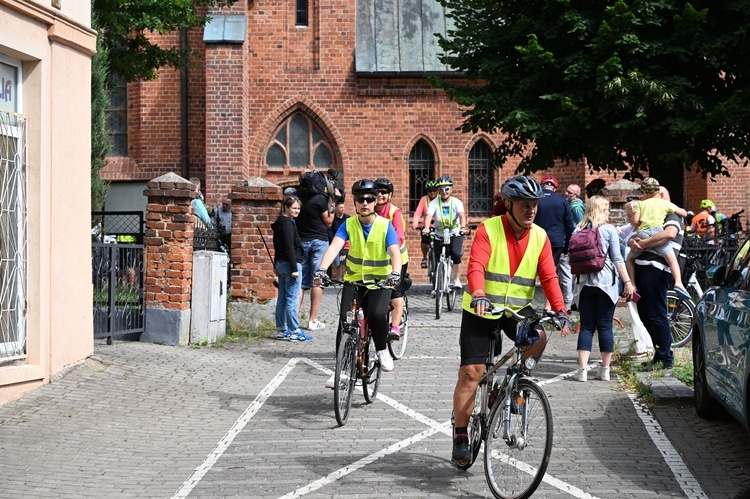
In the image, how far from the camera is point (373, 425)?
8469 mm

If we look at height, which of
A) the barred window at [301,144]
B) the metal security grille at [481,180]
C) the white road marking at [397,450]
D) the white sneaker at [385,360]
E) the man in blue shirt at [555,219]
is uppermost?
the barred window at [301,144]

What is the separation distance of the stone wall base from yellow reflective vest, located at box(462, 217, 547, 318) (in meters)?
6.93

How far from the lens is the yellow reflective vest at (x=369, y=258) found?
927cm

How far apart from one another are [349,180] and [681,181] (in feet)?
29.5

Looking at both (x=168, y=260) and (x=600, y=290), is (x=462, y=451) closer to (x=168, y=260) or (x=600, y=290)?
(x=600, y=290)

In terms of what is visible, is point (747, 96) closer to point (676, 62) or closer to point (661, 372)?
point (676, 62)

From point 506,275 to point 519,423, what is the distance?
0.99 m

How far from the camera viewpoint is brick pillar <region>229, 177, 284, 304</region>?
1627 cm

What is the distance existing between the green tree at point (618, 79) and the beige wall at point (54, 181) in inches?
392

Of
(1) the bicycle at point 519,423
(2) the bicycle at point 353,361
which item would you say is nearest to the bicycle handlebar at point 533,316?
(1) the bicycle at point 519,423

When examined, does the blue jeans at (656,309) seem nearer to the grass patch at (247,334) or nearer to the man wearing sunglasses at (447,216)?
the grass patch at (247,334)

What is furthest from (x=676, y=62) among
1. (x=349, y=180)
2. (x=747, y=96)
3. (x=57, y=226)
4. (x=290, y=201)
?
(x=57, y=226)

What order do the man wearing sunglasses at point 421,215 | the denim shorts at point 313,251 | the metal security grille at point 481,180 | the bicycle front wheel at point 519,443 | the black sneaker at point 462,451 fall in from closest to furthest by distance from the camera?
the bicycle front wheel at point 519,443
the black sneaker at point 462,451
the denim shorts at point 313,251
the man wearing sunglasses at point 421,215
the metal security grille at point 481,180

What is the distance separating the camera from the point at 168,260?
13.1 metres
